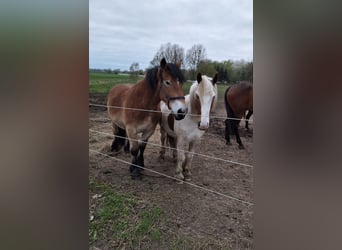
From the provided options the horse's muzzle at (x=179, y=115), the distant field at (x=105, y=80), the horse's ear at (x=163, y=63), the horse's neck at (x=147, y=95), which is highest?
the horse's ear at (x=163, y=63)

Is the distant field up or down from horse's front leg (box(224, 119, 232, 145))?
up

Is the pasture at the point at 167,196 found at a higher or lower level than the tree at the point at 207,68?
lower

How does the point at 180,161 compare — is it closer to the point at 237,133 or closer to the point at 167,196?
the point at 167,196

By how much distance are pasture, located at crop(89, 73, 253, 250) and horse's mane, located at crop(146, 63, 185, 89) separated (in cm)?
5

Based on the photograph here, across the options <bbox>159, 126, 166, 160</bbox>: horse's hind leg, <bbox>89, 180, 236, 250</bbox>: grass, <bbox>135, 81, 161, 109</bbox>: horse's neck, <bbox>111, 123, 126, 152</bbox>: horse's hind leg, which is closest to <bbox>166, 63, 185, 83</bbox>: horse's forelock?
<bbox>135, 81, 161, 109</bbox>: horse's neck

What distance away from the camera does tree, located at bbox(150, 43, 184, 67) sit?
1.00 meters

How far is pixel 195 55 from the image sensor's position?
96cm

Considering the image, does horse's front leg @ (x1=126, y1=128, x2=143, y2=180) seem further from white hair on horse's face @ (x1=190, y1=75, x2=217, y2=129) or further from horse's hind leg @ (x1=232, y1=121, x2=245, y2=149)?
horse's hind leg @ (x1=232, y1=121, x2=245, y2=149)

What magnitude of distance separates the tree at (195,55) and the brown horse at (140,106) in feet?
0.35

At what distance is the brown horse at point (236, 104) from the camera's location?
80cm

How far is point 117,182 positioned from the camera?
1.19 meters

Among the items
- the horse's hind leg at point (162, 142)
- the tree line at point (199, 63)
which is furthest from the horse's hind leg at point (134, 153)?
the tree line at point (199, 63)

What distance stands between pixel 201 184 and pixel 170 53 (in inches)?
19.6

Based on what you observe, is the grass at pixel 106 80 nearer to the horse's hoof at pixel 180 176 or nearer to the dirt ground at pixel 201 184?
the dirt ground at pixel 201 184
